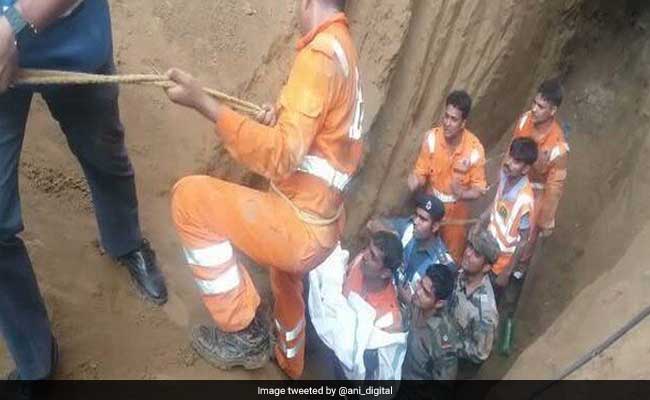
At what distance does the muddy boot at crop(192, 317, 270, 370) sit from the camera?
3416 mm

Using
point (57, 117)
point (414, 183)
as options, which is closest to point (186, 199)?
point (57, 117)

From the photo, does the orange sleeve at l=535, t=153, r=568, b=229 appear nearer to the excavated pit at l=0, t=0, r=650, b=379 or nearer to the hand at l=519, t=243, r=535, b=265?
the hand at l=519, t=243, r=535, b=265

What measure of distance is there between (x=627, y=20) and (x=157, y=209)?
14.7 feet

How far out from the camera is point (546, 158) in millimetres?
Result: 4734

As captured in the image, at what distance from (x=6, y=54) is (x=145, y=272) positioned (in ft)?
4.77

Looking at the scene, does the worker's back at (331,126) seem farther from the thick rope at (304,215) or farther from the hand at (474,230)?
the hand at (474,230)

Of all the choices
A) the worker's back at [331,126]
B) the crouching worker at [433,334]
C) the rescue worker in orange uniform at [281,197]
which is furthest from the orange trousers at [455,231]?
the worker's back at [331,126]

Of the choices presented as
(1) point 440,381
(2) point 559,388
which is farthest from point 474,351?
(2) point 559,388

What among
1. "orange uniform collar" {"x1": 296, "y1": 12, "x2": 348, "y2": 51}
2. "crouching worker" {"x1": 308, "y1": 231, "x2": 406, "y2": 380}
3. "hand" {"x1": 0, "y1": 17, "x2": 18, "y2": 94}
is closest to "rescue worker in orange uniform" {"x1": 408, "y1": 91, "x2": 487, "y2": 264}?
"crouching worker" {"x1": 308, "y1": 231, "x2": 406, "y2": 380}

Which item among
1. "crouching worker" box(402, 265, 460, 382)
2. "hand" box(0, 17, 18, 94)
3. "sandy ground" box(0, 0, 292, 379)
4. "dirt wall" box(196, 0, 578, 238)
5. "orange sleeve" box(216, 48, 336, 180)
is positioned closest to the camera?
"hand" box(0, 17, 18, 94)

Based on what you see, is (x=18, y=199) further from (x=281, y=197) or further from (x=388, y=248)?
(x=388, y=248)

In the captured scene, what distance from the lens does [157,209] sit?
395cm

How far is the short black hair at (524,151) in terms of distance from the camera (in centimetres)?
432

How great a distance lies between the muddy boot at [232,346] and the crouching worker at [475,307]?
1.07 m
